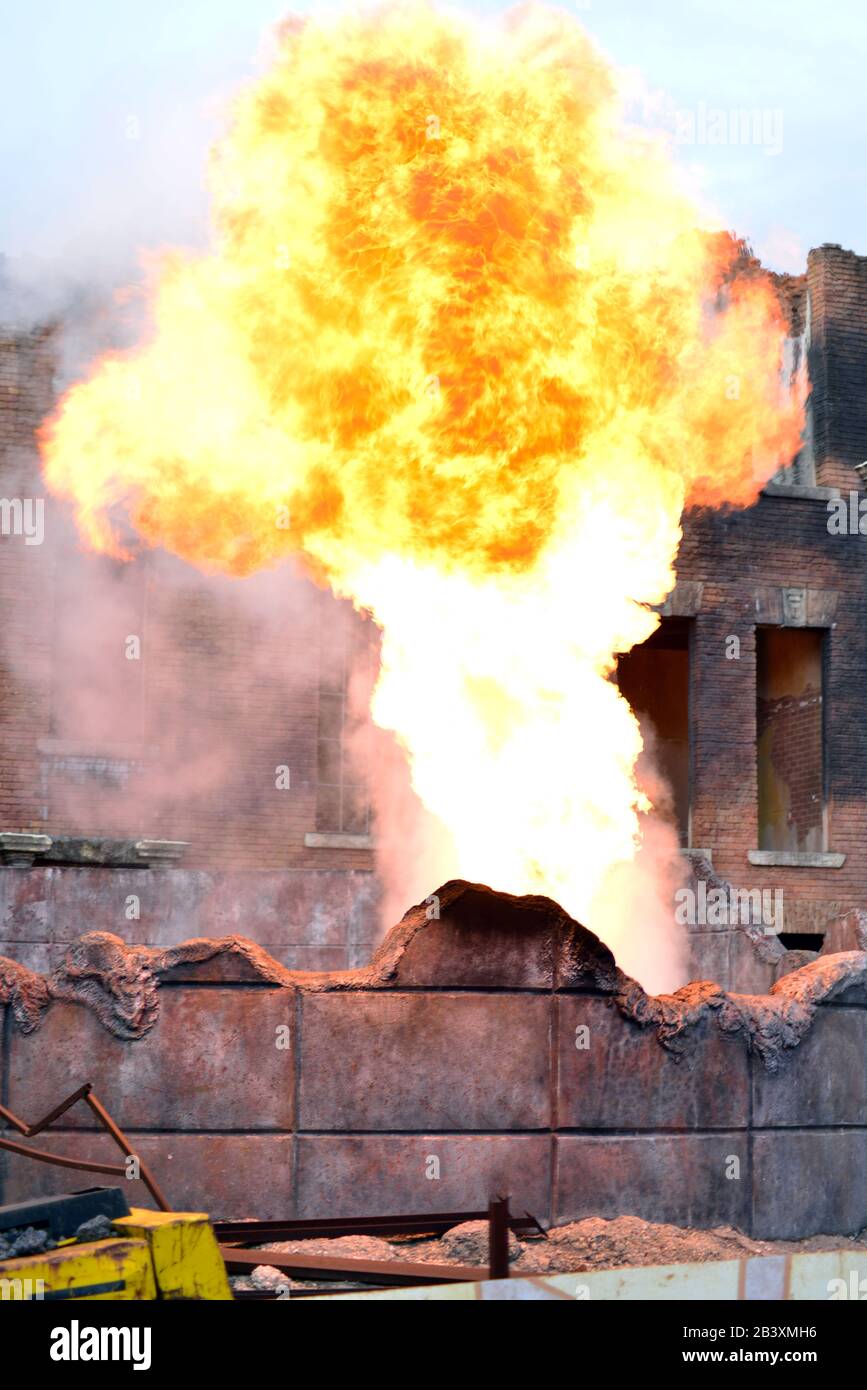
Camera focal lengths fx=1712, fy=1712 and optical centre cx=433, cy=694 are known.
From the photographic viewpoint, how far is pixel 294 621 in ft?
60.5

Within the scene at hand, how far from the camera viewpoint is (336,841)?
18.4m

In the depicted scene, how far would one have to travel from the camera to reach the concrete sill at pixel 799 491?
2086 cm

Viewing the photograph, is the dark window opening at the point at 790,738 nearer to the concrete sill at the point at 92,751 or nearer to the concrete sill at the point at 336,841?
the concrete sill at the point at 336,841

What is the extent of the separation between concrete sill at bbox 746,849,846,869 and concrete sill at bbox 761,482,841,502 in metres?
4.35

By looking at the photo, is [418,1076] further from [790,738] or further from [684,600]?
[790,738]

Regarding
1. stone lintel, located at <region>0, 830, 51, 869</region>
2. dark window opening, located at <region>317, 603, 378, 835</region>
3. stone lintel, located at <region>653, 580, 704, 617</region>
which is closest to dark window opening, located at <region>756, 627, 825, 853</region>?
stone lintel, located at <region>653, 580, 704, 617</region>

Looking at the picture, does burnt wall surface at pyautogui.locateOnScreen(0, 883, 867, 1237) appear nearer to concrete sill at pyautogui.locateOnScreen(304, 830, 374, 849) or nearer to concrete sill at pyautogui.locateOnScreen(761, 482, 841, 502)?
concrete sill at pyautogui.locateOnScreen(304, 830, 374, 849)

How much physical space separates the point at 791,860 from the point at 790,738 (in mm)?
1799

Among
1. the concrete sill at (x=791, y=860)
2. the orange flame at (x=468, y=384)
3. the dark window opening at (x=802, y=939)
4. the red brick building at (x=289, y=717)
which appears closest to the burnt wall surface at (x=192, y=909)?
the red brick building at (x=289, y=717)

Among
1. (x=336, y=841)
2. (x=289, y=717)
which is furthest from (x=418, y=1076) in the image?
(x=289, y=717)
